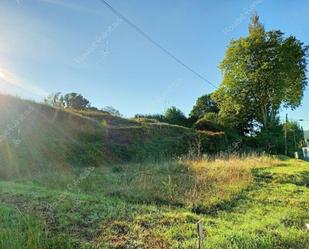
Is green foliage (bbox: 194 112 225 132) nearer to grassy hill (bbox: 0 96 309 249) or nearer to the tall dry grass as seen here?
grassy hill (bbox: 0 96 309 249)

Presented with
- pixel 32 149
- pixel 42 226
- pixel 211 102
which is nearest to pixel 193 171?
pixel 32 149

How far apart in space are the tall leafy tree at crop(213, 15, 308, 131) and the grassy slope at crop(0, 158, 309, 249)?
22735 millimetres

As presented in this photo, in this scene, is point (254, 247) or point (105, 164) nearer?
point (254, 247)

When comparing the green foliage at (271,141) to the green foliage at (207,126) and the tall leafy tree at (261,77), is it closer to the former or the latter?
the tall leafy tree at (261,77)

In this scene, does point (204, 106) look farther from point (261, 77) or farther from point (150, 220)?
point (150, 220)

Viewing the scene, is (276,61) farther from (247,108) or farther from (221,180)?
(221,180)

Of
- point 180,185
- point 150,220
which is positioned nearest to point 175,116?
point 180,185

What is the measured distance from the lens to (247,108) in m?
31.7

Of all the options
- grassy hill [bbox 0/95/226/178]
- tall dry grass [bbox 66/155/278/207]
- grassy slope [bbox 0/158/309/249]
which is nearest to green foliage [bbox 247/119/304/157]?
grassy hill [bbox 0/95/226/178]

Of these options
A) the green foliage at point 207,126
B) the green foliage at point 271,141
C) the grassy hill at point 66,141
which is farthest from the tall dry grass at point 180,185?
the green foliage at point 271,141

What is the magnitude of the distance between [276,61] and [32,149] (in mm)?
22905

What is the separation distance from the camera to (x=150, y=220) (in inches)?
200

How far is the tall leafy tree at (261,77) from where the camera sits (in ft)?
95.3

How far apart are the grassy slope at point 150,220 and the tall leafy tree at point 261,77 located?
895 inches
